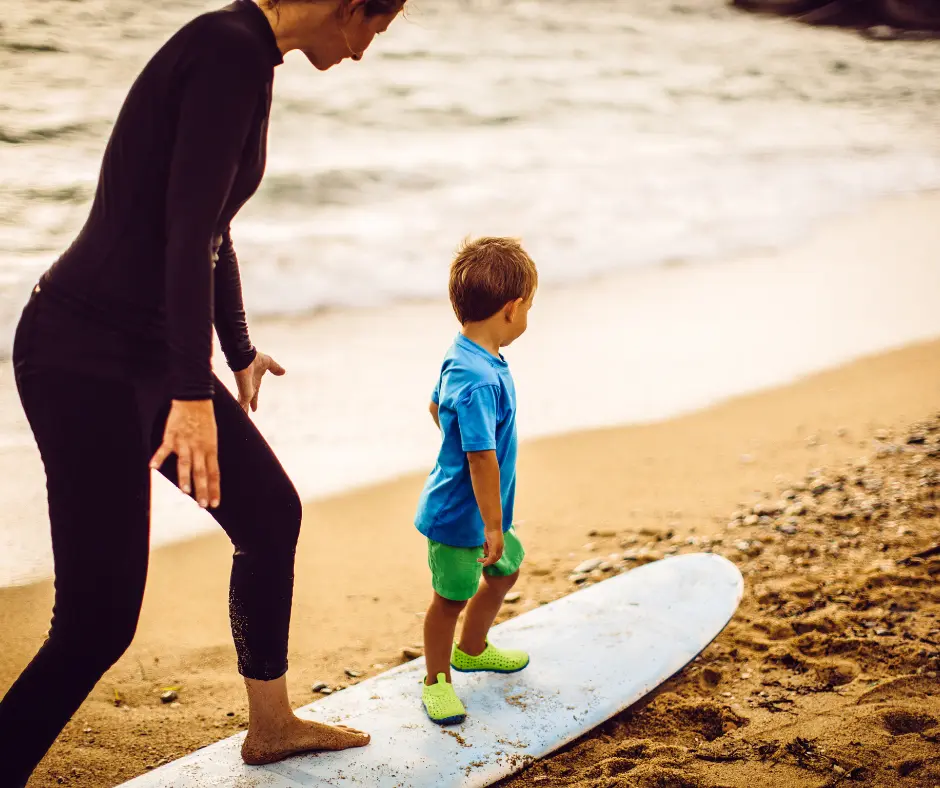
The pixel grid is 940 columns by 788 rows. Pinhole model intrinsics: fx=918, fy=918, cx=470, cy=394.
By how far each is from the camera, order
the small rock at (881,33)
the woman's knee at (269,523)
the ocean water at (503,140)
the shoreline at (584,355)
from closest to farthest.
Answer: the woman's knee at (269,523), the shoreline at (584,355), the ocean water at (503,140), the small rock at (881,33)

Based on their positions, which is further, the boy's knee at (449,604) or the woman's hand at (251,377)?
the boy's knee at (449,604)

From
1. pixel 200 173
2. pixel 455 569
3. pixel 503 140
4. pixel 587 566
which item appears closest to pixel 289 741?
pixel 455 569

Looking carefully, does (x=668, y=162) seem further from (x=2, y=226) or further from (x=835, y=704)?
(x=835, y=704)

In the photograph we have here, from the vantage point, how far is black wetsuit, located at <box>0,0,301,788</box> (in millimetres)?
1499

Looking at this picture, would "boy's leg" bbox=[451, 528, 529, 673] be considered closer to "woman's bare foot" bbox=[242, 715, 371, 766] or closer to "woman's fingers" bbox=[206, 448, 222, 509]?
"woman's bare foot" bbox=[242, 715, 371, 766]

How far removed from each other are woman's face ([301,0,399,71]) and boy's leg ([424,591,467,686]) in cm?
135

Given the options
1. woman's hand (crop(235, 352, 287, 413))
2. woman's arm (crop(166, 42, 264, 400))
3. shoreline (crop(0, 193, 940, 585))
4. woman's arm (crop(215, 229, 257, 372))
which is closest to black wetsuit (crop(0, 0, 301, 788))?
woman's arm (crop(166, 42, 264, 400))

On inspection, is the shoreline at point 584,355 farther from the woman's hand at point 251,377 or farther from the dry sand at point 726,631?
the woman's hand at point 251,377

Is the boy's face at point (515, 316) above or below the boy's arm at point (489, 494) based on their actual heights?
above

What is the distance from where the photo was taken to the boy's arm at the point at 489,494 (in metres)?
2.15

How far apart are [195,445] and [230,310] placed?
609 mm

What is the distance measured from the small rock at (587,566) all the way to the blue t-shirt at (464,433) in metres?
1.31

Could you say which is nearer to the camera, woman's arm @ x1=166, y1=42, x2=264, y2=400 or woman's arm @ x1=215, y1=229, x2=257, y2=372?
woman's arm @ x1=166, y1=42, x2=264, y2=400

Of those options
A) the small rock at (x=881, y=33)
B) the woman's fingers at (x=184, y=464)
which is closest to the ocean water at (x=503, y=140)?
the small rock at (x=881, y=33)
